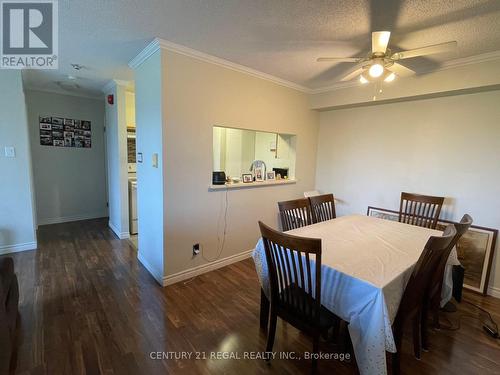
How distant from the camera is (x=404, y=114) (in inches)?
123

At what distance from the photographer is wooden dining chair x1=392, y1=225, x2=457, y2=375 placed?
1.38 m

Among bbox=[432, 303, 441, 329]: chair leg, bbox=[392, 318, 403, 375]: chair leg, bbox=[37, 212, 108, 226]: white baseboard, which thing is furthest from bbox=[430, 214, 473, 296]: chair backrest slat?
bbox=[37, 212, 108, 226]: white baseboard

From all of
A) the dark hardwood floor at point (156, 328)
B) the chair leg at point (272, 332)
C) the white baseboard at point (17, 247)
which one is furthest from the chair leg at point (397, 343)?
the white baseboard at point (17, 247)

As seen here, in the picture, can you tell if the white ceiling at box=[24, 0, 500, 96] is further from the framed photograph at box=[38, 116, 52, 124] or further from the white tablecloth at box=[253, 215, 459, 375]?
the framed photograph at box=[38, 116, 52, 124]

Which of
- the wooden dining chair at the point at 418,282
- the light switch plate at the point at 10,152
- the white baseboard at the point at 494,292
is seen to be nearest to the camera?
the wooden dining chair at the point at 418,282

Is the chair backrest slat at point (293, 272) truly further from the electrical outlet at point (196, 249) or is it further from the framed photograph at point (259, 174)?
the framed photograph at point (259, 174)

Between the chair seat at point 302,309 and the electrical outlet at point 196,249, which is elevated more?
the chair seat at point 302,309

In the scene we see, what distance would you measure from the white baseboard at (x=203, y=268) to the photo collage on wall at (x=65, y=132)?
3.56 m

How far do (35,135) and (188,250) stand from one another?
3.70 meters

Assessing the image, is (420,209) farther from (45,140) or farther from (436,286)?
(45,140)

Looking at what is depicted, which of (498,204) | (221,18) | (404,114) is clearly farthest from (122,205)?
(498,204)

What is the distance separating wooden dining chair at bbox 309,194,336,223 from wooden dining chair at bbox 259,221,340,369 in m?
1.14

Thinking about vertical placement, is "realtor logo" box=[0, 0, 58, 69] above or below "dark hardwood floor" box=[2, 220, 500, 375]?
above

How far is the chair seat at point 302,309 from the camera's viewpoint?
4.74ft
